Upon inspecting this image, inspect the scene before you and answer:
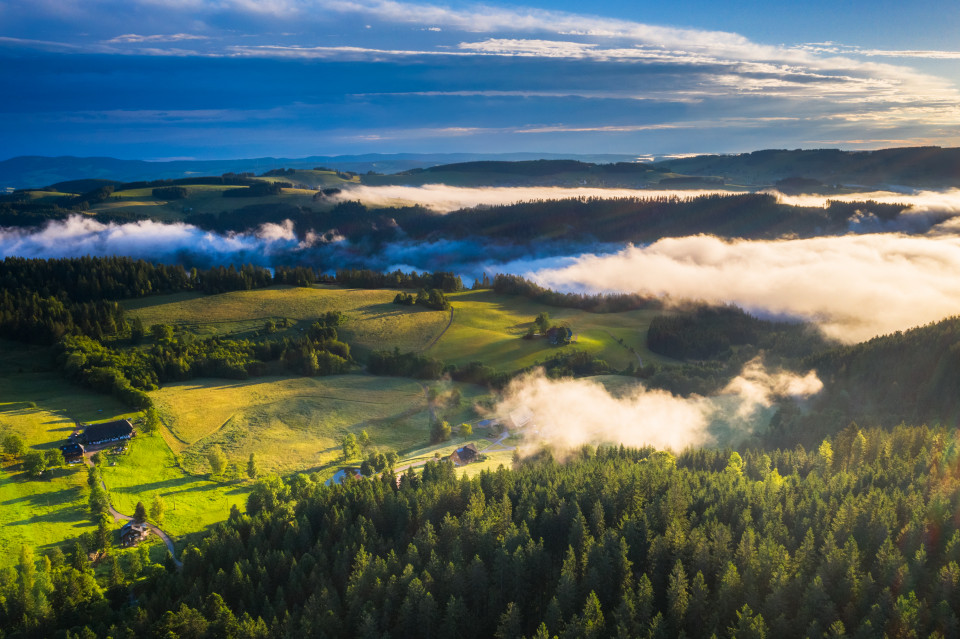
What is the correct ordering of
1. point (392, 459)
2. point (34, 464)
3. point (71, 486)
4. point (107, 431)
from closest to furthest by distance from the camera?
point (71, 486) → point (34, 464) → point (107, 431) → point (392, 459)

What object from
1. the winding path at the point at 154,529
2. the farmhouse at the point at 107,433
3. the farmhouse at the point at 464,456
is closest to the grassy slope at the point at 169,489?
the winding path at the point at 154,529

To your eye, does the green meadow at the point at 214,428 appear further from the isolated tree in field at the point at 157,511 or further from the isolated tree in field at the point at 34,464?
the isolated tree in field at the point at 34,464

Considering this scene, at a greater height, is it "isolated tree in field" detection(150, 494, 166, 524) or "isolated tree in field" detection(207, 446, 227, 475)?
"isolated tree in field" detection(150, 494, 166, 524)

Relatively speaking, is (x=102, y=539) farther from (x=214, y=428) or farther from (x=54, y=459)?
(x=214, y=428)

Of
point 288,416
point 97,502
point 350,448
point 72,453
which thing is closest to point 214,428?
point 288,416

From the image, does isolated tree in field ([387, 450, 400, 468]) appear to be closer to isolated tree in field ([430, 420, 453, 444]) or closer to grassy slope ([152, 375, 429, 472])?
grassy slope ([152, 375, 429, 472])

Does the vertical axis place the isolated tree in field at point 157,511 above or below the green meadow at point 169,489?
above

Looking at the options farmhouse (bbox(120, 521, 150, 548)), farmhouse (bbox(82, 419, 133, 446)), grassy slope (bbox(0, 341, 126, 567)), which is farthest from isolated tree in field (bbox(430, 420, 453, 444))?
grassy slope (bbox(0, 341, 126, 567))
